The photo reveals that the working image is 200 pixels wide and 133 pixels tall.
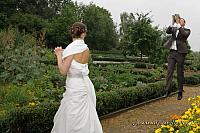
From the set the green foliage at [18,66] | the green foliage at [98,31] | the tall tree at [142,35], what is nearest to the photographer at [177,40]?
the green foliage at [18,66]

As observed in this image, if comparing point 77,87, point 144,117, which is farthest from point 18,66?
point 77,87

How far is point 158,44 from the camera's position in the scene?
19828 mm

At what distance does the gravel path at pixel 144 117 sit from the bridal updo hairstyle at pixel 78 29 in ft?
7.70

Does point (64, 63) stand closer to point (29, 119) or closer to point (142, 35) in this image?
point (29, 119)

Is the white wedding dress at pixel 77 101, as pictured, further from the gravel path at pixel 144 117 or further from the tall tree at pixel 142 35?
the tall tree at pixel 142 35

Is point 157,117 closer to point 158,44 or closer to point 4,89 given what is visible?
point 4,89

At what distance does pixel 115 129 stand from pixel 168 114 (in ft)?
5.89

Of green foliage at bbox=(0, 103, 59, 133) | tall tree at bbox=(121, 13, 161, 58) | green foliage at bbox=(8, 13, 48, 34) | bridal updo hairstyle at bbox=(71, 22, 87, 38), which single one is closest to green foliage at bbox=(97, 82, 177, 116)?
green foliage at bbox=(0, 103, 59, 133)

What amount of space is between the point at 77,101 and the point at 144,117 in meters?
3.34

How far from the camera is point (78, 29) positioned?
4.43 meters

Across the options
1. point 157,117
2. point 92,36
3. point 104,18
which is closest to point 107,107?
point 157,117

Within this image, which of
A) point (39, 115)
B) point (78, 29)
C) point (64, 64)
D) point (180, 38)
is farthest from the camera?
point (180, 38)

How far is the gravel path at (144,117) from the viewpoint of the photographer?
6.47 meters

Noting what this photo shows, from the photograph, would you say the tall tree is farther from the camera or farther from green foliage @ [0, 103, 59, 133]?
green foliage @ [0, 103, 59, 133]
